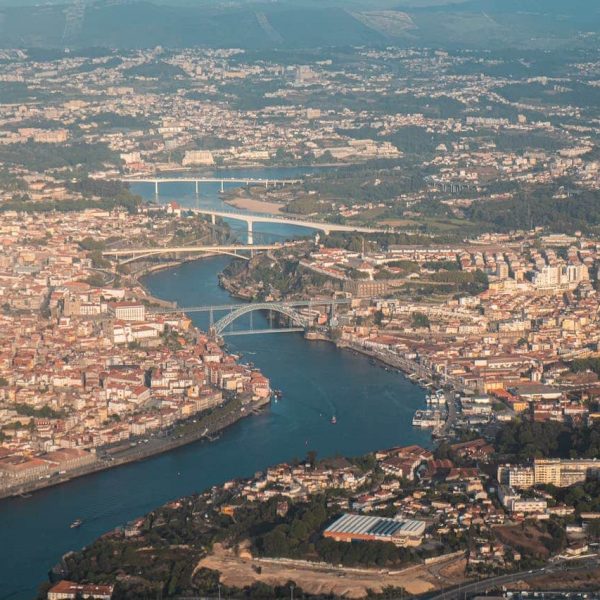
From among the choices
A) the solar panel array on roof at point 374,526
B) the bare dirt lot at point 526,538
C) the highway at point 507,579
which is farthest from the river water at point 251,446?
the highway at point 507,579

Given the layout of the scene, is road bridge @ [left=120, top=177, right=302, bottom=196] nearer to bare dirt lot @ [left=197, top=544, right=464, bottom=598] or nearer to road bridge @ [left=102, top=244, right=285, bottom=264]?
road bridge @ [left=102, top=244, right=285, bottom=264]

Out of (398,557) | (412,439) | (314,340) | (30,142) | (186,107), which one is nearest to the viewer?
(398,557)

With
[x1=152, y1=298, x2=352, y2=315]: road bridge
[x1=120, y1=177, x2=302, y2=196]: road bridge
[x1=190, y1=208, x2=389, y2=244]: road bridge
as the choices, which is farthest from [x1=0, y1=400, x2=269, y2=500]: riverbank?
[x1=120, y1=177, x2=302, y2=196]: road bridge

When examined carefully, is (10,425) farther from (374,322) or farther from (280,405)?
(374,322)

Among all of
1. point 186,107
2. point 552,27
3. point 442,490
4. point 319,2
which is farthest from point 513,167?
point 319,2

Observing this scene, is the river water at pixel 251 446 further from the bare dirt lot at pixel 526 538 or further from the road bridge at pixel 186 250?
the road bridge at pixel 186 250

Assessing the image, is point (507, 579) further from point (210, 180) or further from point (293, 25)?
point (293, 25)
